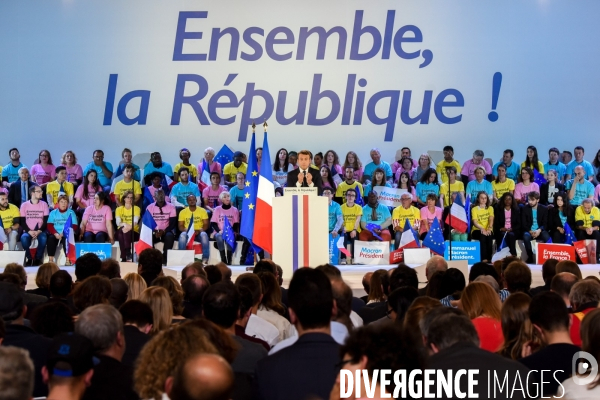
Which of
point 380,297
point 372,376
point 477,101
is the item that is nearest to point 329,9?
point 477,101

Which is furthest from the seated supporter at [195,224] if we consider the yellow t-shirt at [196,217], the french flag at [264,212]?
the french flag at [264,212]

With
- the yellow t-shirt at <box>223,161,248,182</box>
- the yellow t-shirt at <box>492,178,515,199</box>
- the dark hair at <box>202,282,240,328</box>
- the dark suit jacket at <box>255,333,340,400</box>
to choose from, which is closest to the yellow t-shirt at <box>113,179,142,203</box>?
the yellow t-shirt at <box>223,161,248,182</box>

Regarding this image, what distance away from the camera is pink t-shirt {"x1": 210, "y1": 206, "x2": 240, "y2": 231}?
12.2m

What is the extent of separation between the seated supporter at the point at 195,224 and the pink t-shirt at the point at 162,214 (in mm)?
146

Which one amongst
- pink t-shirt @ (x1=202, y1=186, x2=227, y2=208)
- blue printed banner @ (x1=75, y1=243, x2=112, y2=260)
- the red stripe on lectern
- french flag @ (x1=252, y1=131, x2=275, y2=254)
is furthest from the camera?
pink t-shirt @ (x1=202, y1=186, x2=227, y2=208)

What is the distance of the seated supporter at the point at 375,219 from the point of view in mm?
12000

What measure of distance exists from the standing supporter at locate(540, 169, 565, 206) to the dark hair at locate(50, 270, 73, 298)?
30.2 ft

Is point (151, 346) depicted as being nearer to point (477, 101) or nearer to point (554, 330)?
point (554, 330)

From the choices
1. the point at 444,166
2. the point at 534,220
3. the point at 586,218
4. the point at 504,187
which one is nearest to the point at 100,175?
the point at 444,166

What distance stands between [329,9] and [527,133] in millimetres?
4289

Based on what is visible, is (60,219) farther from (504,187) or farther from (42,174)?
(504,187)

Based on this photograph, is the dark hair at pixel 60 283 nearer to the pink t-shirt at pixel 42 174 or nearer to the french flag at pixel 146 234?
the french flag at pixel 146 234

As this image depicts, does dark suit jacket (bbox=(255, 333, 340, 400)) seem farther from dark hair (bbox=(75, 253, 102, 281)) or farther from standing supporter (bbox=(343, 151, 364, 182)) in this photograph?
standing supporter (bbox=(343, 151, 364, 182))

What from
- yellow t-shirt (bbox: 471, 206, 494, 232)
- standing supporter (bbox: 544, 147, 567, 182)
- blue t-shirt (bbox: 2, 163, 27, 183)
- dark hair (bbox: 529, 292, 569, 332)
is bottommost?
dark hair (bbox: 529, 292, 569, 332)
